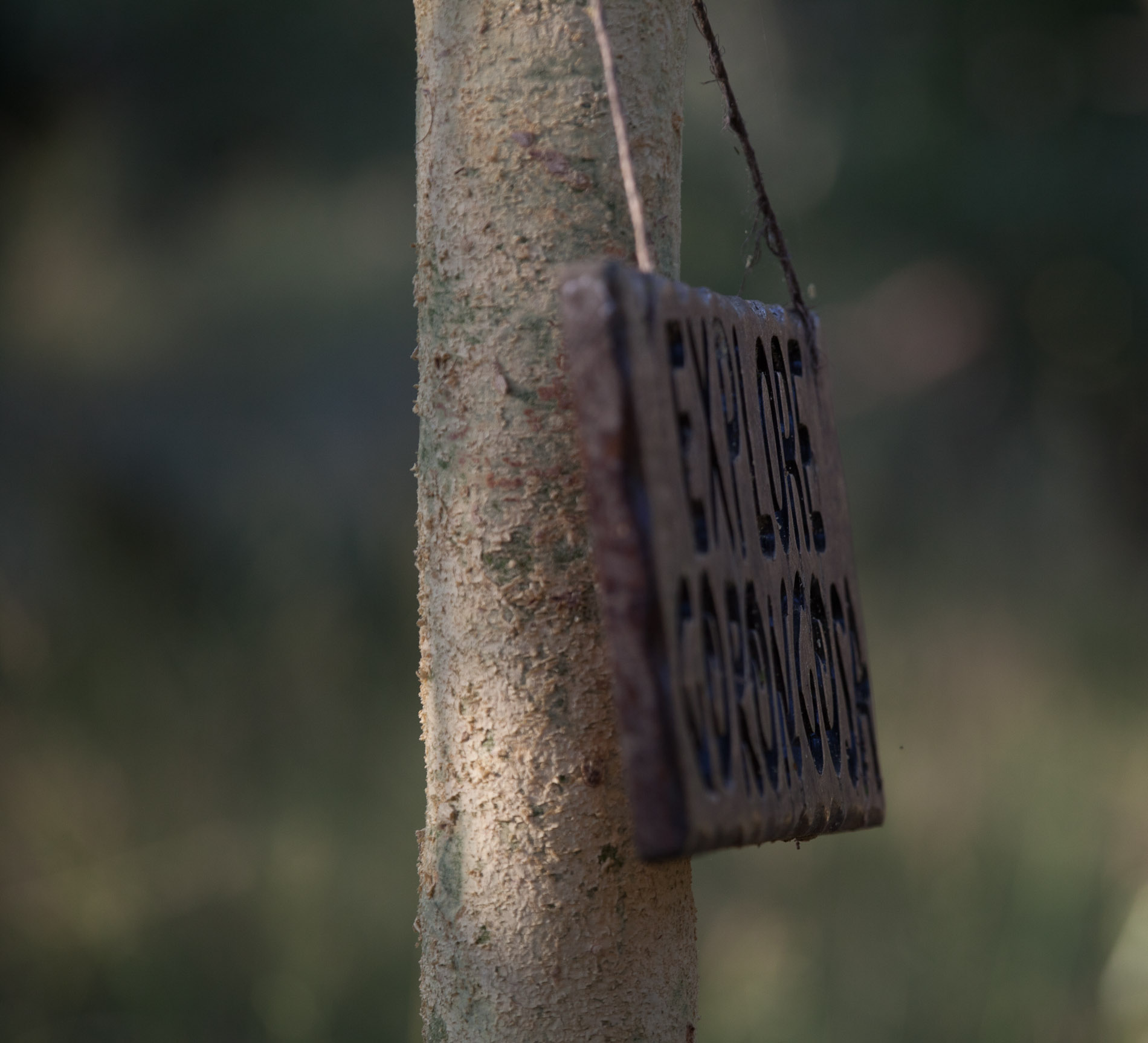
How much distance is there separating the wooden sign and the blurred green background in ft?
5.15

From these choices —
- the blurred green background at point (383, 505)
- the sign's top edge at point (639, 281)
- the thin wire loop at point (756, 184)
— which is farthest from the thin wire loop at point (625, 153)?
the blurred green background at point (383, 505)

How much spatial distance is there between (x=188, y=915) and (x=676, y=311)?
204cm

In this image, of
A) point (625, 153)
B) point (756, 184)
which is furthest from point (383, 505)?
point (625, 153)

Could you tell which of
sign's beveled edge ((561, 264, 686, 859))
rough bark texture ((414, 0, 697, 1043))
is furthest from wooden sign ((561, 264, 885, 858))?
rough bark texture ((414, 0, 697, 1043))

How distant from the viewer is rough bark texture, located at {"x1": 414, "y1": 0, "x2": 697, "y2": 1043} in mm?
704

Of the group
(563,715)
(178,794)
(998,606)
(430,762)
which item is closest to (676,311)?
(563,715)

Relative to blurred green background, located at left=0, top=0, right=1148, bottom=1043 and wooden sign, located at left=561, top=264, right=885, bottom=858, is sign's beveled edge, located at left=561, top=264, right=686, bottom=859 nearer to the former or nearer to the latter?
wooden sign, located at left=561, top=264, right=885, bottom=858

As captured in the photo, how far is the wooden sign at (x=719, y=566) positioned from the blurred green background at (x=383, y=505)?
1.57 metres

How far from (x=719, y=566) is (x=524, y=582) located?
15 cm

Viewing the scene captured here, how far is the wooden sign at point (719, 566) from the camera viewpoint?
54cm

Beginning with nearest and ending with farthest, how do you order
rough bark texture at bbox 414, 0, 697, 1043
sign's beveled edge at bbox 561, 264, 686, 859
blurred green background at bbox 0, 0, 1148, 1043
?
1. sign's beveled edge at bbox 561, 264, 686, 859
2. rough bark texture at bbox 414, 0, 697, 1043
3. blurred green background at bbox 0, 0, 1148, 1043

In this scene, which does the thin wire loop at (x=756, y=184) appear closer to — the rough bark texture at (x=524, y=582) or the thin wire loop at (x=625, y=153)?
the rough bark texture at (x=524, y=582)

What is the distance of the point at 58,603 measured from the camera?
2281mm

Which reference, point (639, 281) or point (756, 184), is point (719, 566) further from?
point (756, 184)
